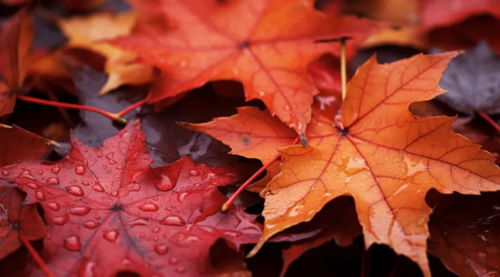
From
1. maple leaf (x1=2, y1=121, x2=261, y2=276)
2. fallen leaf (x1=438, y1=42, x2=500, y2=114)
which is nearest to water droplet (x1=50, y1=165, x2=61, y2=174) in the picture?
maple leaf (x1=2, y1=121, x2=261, y2=276)

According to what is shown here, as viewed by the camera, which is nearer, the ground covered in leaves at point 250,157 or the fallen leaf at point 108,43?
the ground covered in leaves at point 250,157

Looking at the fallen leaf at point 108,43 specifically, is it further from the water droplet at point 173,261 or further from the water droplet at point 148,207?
the water droplet at point 173,261

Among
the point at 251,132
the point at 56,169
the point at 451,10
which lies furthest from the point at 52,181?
the point at 451,10

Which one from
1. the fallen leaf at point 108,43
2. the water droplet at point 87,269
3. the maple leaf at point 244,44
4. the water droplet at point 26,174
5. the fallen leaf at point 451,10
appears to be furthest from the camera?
the fallen leaf at point 451,10

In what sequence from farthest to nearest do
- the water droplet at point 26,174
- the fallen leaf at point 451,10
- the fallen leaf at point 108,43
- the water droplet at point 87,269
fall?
the fallen leaf at point 451,10 < the fallen leaf at point 108,43 < the water droplet at point 26,174 < the water droplet at point 87,269

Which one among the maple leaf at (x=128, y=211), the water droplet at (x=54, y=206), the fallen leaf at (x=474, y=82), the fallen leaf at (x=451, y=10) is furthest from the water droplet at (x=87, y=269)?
the fallen leaf at (x=451, y=10)
